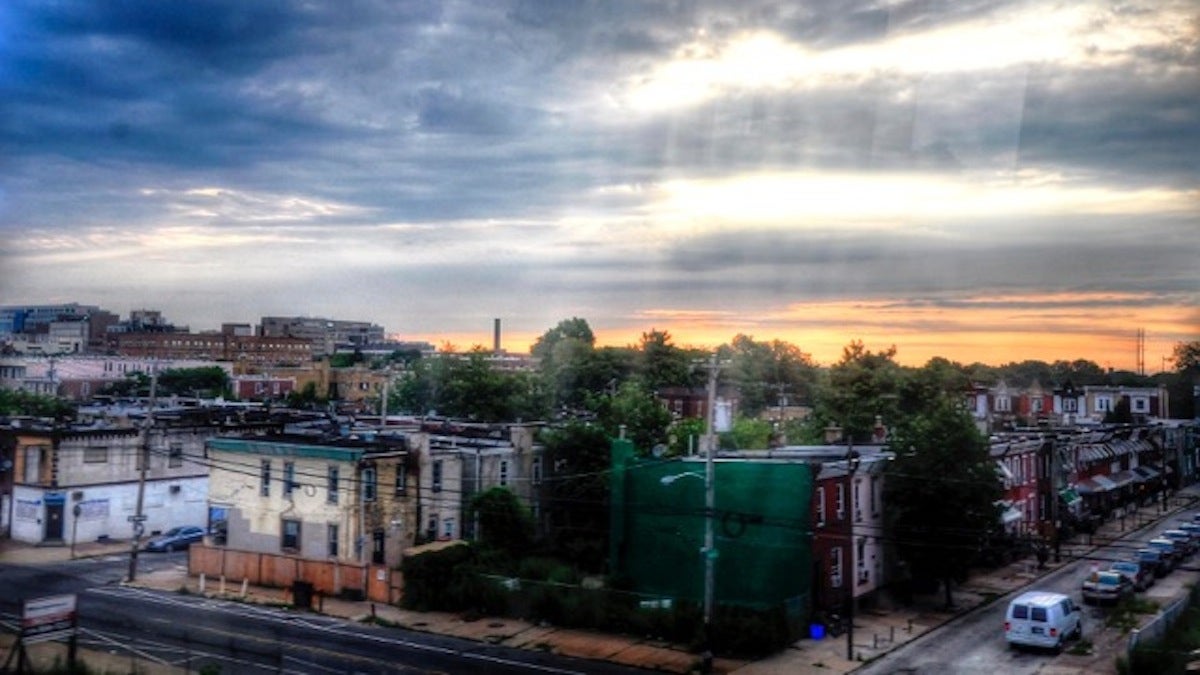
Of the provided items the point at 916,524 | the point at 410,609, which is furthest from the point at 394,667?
the point at 916,524

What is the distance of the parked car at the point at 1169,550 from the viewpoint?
31612mm

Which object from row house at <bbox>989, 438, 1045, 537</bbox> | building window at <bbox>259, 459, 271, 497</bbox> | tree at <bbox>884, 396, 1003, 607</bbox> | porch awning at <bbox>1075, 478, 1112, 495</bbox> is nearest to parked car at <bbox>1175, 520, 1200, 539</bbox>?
row house at <bbox>989, 438, 1045, 537</bbox>

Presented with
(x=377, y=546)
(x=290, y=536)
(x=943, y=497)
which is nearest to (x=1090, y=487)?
(x=943, y=497)

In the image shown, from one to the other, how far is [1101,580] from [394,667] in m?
19.1

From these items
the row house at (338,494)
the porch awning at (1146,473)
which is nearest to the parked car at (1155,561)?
the porch awning at (1146,473)

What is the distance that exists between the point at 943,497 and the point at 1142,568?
7.66 m

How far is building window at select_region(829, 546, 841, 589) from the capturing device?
26.5 metres

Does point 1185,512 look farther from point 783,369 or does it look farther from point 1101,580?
point 783,369

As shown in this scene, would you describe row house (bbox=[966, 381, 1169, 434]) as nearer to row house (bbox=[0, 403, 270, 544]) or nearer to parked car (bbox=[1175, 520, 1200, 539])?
parked car (bbox=[1175, 520, 1200, 539])

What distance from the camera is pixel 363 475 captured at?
28.7m

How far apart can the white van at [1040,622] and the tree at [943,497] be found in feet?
11.4

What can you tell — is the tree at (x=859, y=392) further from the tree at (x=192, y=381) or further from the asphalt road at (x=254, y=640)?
the tree at (x=192, y=381)

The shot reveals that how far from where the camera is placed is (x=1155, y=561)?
1200 inches

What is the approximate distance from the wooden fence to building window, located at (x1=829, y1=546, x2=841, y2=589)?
37.3ft
